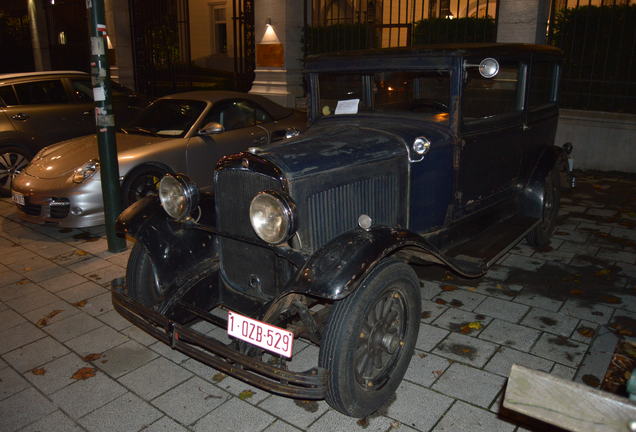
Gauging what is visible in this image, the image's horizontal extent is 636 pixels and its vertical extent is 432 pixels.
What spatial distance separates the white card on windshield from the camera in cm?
441

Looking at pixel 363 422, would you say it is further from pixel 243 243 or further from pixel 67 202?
pixel 67 202

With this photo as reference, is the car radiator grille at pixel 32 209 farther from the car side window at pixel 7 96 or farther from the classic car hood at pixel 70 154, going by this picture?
the car side window at pixel 7 96

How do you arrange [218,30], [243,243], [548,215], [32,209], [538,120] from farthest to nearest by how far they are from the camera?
1. [218,30]
2. [32,209]
3. [548,215]
4. [538,120]
5. [243,243]

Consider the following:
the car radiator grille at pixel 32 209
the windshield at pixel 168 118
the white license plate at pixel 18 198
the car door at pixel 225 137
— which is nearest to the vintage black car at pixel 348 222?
the car door at pixel 225 137

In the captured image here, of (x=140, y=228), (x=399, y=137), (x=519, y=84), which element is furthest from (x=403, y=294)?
(x=519, y=84)

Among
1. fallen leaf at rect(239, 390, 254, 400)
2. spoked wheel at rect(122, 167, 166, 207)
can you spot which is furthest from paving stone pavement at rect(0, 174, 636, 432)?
spoked wheel at rect(122, 167, 166, 207)

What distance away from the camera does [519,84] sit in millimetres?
4777

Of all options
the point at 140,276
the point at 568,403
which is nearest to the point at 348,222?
the point at 140,276

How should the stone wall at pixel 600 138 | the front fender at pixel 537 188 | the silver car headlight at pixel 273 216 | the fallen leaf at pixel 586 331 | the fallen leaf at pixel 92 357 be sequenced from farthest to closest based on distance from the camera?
1. the stone wall at pixel 600 138
2. the front fender at pixel 537 188
3. the fallen leaf at pixel 586 331
4. the fallen leaf at pixel 92 357
5. the silver car headlight at pixel 273 216

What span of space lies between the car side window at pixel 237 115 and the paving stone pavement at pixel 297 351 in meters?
2.24

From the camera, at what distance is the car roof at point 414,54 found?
391cm

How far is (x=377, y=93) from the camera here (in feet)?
14.8

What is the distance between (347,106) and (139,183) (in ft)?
9.96

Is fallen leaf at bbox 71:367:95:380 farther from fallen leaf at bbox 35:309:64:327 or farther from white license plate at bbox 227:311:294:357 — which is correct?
white license plate at bbox 227:311:294:357
